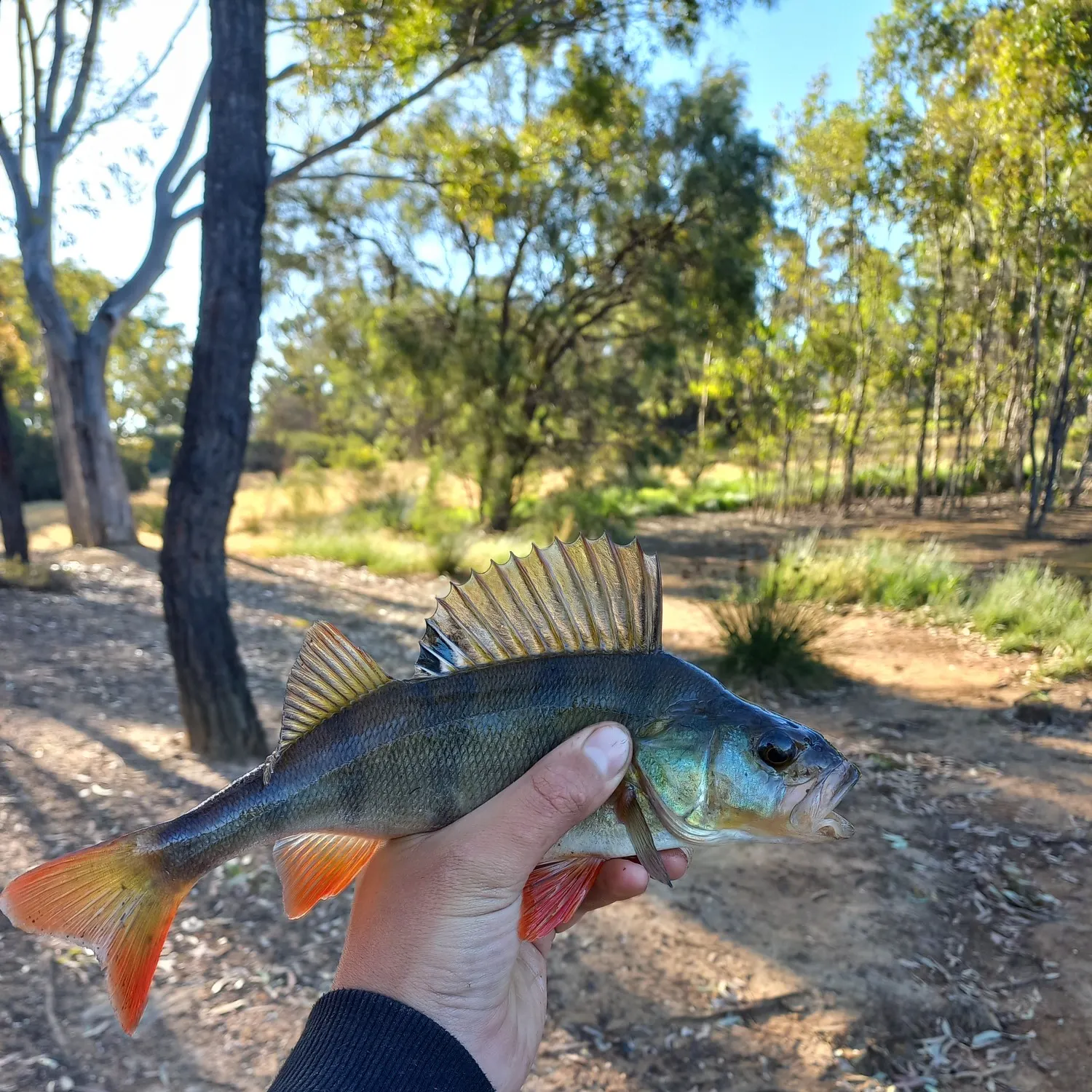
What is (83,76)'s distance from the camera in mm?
12617

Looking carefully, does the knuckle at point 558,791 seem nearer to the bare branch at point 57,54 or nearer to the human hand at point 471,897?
the human hand at point 471,897

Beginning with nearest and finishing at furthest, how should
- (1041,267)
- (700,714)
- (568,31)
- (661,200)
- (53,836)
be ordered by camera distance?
(700,714) < (53,836) < (568,31) < (1041,267) < (661,200)

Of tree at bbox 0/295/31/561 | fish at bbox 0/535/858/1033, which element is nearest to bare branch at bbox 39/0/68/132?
tree at bbox 0/295/31/561

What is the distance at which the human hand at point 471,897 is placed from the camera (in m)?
1.62

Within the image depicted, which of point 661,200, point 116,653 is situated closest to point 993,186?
point 661,200

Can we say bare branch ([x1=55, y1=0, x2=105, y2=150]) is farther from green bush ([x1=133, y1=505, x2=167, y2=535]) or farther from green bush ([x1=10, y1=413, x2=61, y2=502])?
green bush ([x1=10, y1=413, x2=61, y2=502])

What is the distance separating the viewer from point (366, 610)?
35.2ft

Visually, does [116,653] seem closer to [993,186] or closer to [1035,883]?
[1035,883]

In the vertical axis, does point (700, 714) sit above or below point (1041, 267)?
below

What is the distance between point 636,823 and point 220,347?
14.6 feet

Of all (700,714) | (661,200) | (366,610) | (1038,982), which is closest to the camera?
(700,714)

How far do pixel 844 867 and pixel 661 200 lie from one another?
12454 millimetres

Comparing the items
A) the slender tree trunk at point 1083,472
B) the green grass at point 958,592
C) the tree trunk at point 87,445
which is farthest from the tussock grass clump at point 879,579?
the tree trunk at point 87,445

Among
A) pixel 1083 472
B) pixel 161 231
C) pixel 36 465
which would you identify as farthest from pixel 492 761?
pixel 36 465
